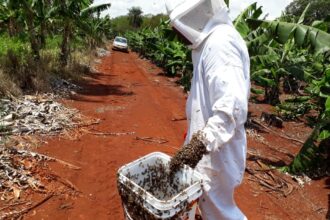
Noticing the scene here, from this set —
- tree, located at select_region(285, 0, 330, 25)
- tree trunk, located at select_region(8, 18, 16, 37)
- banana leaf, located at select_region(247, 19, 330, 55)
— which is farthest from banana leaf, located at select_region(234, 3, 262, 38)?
tree, located at select_region(285, 0, 330, 25)

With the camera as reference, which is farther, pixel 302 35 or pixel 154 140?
pixel 154 140

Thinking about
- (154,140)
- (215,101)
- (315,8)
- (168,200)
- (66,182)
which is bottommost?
(154,140)

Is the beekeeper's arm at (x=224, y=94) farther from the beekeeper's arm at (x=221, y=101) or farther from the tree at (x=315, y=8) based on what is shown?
the tree at (x=315, y=8)

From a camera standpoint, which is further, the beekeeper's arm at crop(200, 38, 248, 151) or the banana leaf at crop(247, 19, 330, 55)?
the banana leaf at crop(247, 19, 330, 55)

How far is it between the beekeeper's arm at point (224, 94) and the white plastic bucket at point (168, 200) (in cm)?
32

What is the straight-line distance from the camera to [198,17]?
2.77 meters

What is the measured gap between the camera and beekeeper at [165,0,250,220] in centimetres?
245

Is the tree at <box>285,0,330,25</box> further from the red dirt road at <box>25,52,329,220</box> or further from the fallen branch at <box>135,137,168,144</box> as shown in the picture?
the fallen branch at <box>135,137,168,144</box>

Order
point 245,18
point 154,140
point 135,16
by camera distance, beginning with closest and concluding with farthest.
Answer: point 154,140 → point 245,18 → point 135,16

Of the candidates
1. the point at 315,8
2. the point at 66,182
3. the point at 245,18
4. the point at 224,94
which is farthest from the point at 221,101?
the point at 315,8

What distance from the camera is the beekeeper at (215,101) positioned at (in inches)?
96.3

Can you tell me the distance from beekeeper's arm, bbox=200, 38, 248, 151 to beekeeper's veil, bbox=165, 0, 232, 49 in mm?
240

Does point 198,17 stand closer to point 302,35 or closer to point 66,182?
point 66,182

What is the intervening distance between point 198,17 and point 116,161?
13.0ft
